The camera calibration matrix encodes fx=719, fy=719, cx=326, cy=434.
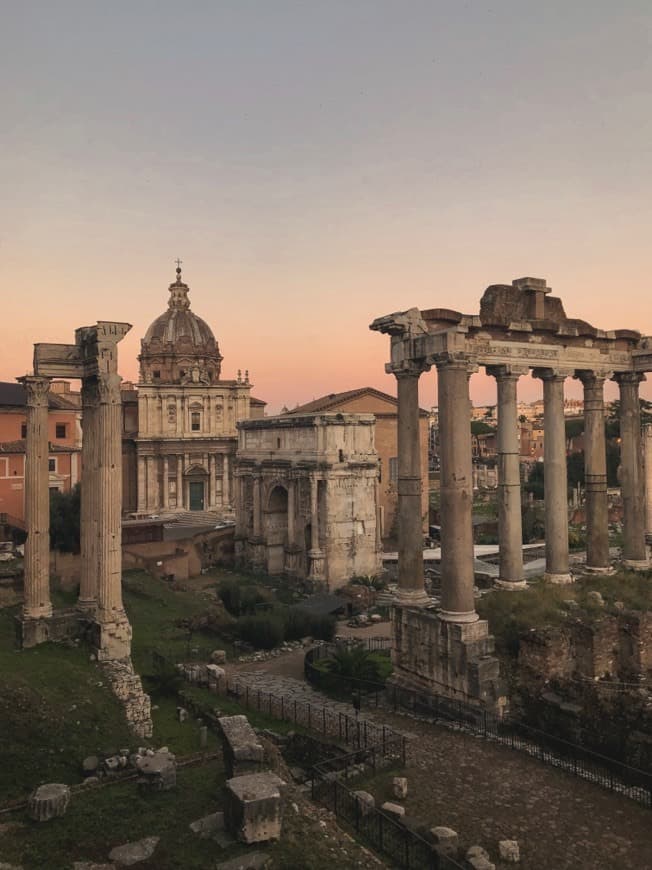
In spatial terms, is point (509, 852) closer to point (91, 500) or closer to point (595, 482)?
point (595, 482)

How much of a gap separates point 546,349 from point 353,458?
66.9 feet

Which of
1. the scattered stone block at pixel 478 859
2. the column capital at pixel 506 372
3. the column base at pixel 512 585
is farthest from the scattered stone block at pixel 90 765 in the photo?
the column capital at pixel 506 372

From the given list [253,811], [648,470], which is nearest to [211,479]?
[648,470]

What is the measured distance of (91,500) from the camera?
728 inches

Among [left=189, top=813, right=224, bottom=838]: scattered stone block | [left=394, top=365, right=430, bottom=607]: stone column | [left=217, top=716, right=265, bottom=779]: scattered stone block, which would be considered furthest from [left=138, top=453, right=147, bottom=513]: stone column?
[left=189, top=813, right=224, bottom=838]: scattered stone block

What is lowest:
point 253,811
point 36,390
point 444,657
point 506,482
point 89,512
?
point 253,811

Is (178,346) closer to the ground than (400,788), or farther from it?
farther from it

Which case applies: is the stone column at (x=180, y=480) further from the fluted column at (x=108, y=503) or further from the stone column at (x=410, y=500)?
the stone column at (x=410, y=500)

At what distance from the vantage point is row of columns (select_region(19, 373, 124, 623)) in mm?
17094

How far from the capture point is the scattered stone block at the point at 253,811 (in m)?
8.89

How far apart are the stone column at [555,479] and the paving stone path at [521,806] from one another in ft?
20.1

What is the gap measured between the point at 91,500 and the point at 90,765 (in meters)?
7.43

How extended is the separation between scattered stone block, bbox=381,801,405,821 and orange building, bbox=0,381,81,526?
1207 inches

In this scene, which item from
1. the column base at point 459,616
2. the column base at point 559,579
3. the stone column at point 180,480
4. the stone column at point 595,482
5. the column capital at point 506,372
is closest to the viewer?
the column base at point 459,616
